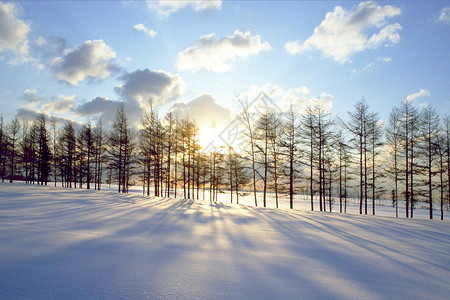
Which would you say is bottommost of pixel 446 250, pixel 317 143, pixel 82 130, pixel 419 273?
pixel 446 250

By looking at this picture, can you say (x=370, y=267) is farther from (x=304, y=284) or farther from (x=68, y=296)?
(x=68, y=296)

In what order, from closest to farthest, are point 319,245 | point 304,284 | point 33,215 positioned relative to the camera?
point 304,284, point 319,245, point 33,215

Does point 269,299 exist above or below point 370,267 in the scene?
above

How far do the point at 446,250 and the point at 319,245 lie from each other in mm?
4158

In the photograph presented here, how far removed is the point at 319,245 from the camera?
227 inches

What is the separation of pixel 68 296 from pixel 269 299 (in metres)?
2.72

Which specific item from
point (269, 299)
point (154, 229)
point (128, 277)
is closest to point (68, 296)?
point (128, 277)

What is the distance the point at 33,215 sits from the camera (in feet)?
23.1

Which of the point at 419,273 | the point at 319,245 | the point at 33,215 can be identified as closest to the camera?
the point at 419,273

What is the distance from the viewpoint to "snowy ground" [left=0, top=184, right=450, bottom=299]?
2865mm

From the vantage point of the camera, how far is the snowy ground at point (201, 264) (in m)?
2.87

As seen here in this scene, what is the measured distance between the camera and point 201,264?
3.86m

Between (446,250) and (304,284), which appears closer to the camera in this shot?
(304,284)

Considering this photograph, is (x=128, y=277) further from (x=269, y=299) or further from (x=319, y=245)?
(x=319, y=245)
